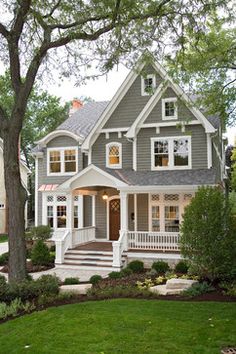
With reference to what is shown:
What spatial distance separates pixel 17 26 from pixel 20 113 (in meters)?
2.46

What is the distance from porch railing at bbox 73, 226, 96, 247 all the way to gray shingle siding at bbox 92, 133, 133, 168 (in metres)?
3.57

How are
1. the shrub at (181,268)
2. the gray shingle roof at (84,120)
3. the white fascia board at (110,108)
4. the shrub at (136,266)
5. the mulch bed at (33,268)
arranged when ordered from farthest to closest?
1. the gray shingle roof at (84,120)
2. the white fascia board at (110,108)
3. the mulch bed at (33,268)
4. the shrub at (136,266)
5. the shrub at (181,268)

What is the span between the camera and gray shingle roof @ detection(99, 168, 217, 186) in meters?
16.2

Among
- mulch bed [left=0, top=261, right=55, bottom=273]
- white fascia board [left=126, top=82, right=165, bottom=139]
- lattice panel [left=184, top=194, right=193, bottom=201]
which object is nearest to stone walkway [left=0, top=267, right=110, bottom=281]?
mulch bed [left=0, top=261, right=55, bottom=273]

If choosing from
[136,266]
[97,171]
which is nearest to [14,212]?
[136,266]

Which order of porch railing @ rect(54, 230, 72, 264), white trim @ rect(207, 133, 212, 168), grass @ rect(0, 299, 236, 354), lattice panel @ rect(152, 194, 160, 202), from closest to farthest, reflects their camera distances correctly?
grass @ rect(0, 299, 236, 354)
porch railing @ rect(54, 230, 72, 264)
white trim @ rect(207, 133, 212, 168)
lattice panel @ rect(152, 194, 160, 202)

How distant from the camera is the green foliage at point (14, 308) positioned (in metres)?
8.47

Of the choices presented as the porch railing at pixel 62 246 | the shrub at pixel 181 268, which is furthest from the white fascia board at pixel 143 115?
the shrub at pixel 181 268

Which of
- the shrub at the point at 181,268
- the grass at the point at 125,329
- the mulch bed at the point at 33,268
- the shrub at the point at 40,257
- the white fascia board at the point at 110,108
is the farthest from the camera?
the white fascia board at the point at 110,108

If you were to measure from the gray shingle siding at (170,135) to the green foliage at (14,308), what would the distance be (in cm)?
1108

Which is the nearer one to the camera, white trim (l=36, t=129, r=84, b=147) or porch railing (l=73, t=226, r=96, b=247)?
porch railing (l=73, t=226, r=96, b=247)

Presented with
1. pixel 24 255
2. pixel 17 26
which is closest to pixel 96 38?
pixel 17 26

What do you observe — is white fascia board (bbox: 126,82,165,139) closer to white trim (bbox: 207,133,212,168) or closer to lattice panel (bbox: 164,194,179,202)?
white trim (bbox: 207,133,212,168)

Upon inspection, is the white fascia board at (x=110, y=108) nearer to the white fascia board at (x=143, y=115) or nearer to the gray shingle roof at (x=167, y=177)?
the white fascia board at (x=143, y=115)
